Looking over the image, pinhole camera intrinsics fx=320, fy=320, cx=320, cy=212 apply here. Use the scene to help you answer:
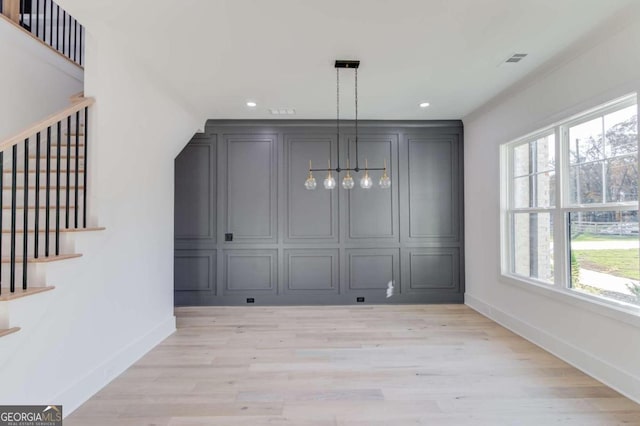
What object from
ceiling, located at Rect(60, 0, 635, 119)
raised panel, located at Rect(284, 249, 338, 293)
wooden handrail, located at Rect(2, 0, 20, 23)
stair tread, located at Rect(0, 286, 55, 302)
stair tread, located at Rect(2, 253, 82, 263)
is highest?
wooden handrail, located at Rect(2, 0, 20, 23)

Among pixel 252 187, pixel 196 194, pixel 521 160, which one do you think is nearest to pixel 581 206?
pixel 521 160

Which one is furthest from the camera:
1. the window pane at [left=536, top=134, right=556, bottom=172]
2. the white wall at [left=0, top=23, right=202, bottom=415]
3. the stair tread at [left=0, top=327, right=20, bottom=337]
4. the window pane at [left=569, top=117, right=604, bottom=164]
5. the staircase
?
the window pane at [left=536, top=134, right=556, bottom=172]

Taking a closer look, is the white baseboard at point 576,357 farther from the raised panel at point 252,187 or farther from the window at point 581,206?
the raised panel at point 252,187

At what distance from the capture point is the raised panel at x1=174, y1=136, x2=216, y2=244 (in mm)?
4863

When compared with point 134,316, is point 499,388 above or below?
below

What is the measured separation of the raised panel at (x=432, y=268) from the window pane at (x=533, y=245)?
1096mm

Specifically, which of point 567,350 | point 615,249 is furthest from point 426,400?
point 615,249

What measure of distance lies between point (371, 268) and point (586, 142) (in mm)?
3024

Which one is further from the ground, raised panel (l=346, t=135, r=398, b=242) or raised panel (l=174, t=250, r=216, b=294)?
raised panel (l=346, t=135, r=398, b=242)

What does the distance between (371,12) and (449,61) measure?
1.12m

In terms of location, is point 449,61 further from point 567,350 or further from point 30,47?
point 30,47

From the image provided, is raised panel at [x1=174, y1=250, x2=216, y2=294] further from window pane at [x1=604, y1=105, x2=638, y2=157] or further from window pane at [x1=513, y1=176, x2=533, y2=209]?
window pane at [x1=604, y1=105, x2=638, y2=157]

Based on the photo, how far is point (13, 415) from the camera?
1911 mm

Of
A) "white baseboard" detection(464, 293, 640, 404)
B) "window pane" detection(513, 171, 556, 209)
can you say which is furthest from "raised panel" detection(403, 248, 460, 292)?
"window pane" detection(513, 171, 556, 209)
